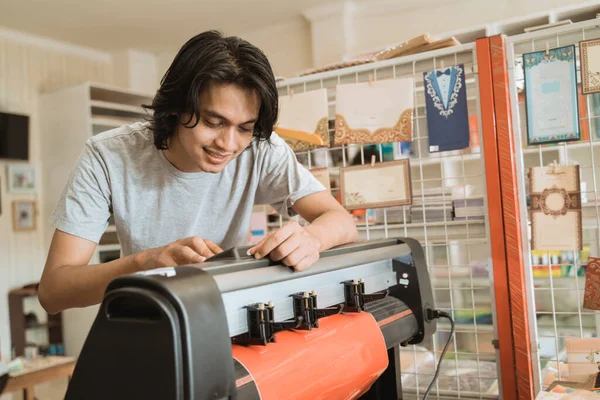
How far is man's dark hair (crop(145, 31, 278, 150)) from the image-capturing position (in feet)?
3.27

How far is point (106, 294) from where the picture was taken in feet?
2.06

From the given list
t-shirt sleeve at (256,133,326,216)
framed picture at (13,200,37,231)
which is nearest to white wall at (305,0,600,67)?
framed picture at (13,200,37,231)

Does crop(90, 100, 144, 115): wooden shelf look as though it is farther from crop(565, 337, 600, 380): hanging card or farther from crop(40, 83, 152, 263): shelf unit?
crop(565, 337, 600, 380): hanging card

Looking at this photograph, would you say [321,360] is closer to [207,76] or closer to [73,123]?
[207,76]

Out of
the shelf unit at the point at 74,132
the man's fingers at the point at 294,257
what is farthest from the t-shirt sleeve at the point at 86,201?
the shelf unit at the point at 74,132

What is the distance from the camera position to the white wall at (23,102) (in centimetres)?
411

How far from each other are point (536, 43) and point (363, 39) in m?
3.19

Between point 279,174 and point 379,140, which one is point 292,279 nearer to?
point 279,174

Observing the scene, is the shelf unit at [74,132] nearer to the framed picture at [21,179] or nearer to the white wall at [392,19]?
the framed picture at [21,179]

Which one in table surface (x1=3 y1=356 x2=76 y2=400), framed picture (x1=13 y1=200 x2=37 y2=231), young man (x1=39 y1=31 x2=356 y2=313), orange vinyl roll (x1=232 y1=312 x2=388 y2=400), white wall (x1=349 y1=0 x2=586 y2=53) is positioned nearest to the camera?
orange vinyl roll (x1=232 y1=312 x2=388 y2=400)

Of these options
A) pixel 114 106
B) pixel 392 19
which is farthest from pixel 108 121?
pixel 392 19

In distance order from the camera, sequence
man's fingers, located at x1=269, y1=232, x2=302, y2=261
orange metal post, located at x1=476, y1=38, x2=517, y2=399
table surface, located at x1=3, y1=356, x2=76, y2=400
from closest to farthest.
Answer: man's fingers, located at x1=269, y1=232, x2=302, y2=261 → orange metal post, located at x1=476, y1=38, x2=517, y2=399 → table surface, located at x1=3, y1=356, x2=76, y2=400

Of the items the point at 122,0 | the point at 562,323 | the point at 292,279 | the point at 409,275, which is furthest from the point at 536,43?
the point at 122,0

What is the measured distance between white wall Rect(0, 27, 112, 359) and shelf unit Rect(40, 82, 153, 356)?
0.10 meters
